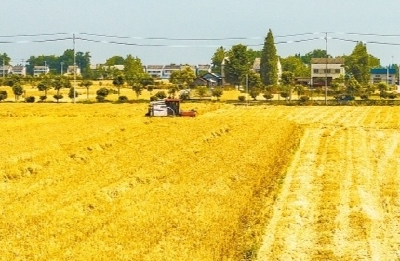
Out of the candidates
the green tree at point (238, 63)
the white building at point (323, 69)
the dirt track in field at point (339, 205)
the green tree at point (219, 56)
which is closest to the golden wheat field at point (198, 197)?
the dirt track in field at point (339, 205)

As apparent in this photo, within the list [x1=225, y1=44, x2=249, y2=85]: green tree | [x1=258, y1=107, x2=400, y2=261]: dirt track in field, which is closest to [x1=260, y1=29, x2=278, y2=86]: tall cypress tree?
[x1=225, y1=44, x2=249, y2=85]: green tree

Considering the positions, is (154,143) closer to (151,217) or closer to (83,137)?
(83,137)

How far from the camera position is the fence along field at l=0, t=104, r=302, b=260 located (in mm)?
12195

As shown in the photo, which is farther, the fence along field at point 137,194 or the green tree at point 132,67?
the green tree at point 132,67

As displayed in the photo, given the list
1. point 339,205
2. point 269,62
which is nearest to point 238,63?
point 269,62

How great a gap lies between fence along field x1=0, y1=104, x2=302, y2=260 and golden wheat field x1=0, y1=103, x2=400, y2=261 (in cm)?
4

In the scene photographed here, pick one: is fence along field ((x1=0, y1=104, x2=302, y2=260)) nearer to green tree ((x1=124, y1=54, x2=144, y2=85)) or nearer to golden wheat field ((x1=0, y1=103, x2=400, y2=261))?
golden wheat field ((x1=0, y1=103, x2=400, y2=261))

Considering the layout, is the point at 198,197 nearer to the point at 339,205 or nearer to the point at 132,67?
the point at 339,205

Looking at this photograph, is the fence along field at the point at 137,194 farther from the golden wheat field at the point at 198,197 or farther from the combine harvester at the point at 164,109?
the combine harvester at the point at 164,109

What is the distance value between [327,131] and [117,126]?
42.4 feet

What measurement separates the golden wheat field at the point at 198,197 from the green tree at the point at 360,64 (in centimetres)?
9604

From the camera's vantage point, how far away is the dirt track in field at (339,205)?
1269cm

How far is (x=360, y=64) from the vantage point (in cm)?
12406

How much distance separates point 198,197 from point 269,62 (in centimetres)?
10785
